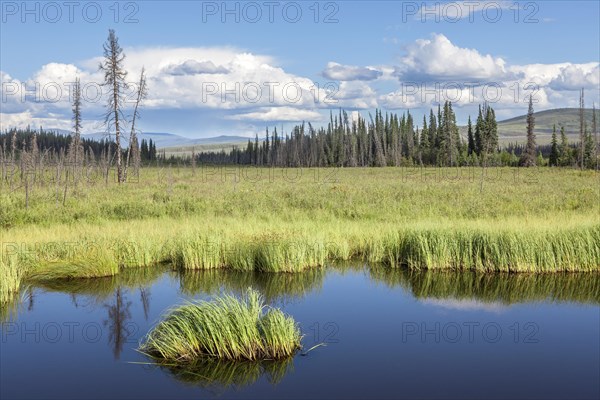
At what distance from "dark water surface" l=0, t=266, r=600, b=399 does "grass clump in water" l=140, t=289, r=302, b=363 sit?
0.28 m

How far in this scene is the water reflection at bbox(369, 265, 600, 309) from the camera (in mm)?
13008

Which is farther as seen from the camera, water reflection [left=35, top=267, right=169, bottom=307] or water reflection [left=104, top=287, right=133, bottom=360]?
water reflection [left=35, top=267, right=169, bottom=307]

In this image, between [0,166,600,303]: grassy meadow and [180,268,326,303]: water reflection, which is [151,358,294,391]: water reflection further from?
[0,166,600,303]: grassy meadow

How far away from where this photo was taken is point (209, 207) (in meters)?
A: 24.9

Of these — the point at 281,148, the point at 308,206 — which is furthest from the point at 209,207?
A: the point at 281,148

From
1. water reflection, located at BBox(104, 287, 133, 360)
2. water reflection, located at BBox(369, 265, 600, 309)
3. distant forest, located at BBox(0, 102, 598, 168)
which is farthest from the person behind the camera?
distant forest, located at BBox(0, 102, 598, 168)

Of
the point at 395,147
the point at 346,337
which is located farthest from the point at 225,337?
the point at 395,147

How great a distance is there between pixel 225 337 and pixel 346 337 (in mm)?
2409

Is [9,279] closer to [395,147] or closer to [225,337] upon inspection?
[225,337]

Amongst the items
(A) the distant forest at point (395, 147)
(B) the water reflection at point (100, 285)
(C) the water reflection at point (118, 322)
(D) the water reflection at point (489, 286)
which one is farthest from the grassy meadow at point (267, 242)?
(A) the distant forest at point (395, 147)

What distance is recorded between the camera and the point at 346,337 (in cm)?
1048

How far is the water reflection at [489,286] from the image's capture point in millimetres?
13008

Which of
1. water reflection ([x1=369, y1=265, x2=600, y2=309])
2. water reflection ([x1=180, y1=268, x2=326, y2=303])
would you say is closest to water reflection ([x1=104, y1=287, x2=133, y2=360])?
water reflection ([x1=180, y1=268, x2=326, y2=303])

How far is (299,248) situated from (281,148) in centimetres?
11543
